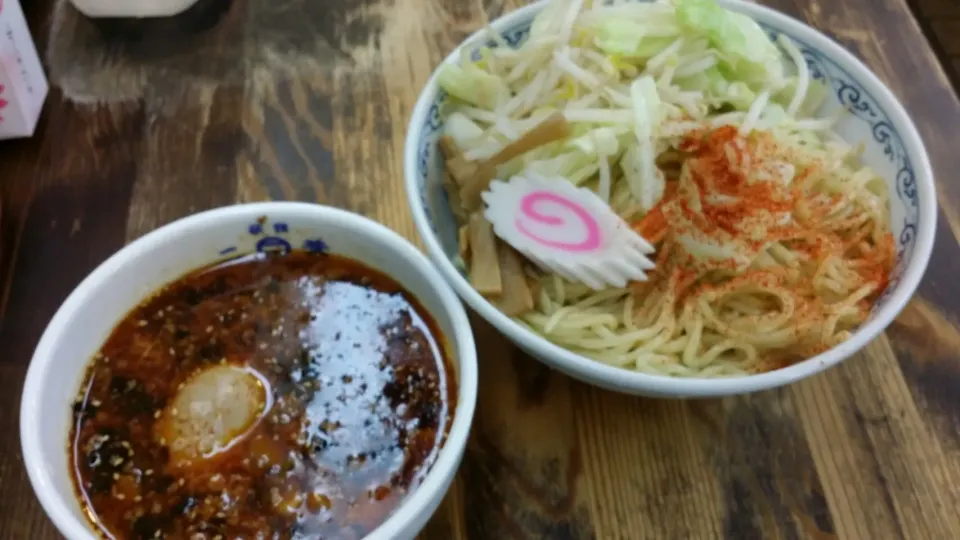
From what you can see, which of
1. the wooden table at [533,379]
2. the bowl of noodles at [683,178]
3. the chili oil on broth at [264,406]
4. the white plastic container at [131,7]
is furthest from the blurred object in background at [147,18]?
the chili oil on broth at [264,406]

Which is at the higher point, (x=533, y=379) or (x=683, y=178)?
(x=683, y=178)

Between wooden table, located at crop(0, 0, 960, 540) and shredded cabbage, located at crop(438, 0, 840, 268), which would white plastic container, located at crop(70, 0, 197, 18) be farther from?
shredded cabbage, located at crop(438, 0, 840, 268)

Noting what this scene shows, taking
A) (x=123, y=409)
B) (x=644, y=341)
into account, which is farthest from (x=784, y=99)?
(x=123, y=409)

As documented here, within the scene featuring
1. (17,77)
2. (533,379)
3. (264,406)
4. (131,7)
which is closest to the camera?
(264,406)

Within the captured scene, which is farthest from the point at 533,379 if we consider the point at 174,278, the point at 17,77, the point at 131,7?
the point at 131,7

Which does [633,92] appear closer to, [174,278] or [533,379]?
[533,379]

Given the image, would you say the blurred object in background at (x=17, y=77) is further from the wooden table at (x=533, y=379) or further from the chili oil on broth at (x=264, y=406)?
the chili oil on broth at (x=264, y=406)
